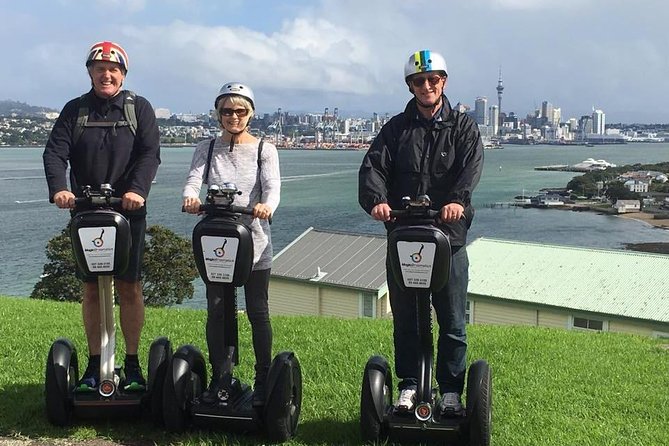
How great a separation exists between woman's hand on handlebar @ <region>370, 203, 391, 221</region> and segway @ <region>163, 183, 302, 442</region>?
0.67 m

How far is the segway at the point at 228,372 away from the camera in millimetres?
3719

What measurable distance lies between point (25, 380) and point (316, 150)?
174691mm

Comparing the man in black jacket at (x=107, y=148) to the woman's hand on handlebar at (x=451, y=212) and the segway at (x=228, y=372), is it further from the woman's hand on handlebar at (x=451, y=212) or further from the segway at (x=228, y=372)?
the woman's hand on handlebar at (x=451, y=212)

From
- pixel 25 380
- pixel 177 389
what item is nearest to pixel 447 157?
pixel 177 389

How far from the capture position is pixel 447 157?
12.3 ft

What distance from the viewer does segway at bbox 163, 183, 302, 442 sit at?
372 centimetres

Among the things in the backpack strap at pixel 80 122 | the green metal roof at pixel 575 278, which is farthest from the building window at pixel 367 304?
the backpack strap at pixel 80 122

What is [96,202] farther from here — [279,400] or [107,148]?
[279,400]

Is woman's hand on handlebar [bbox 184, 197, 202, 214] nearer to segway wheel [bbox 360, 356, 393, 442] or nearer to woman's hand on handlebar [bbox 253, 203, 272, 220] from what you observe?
woman's hand on handlebar [bbox 253, 203, 272, 220]

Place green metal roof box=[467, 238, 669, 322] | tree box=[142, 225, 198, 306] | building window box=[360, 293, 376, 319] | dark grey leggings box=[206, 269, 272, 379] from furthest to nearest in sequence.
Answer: tree box=[142, 225, 198, 306]
building window box=[360, 293, 376, 319]
green metal roof box=[467, 238, 669, 322]
dark grey leggings box=[206, 269, 272, 379]

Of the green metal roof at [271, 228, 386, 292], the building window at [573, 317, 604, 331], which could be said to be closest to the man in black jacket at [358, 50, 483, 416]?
the building window at [573, 317, 604, 331]

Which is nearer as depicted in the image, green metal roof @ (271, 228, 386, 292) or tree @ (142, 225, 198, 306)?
green metal roof @ (271, 228, 386, 292)

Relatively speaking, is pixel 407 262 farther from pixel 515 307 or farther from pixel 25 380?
pixel 515 307

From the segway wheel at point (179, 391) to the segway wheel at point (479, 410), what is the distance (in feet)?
4.99
